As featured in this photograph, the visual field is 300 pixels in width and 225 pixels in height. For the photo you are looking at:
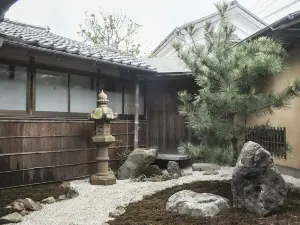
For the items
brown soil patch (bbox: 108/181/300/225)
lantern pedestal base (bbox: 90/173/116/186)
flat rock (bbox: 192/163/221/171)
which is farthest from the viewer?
flat rock (bbox: 192/163/221/171)

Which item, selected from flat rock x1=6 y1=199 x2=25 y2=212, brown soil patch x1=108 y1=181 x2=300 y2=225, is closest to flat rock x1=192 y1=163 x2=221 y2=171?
brown soil patch x1=108 y1=181 x2=300 y2=225

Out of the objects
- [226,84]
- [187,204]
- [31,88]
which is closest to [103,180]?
[31,88]

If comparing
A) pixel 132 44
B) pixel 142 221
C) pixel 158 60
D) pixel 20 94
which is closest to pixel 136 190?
pixel 142 221

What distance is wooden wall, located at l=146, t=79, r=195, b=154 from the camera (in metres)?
10.5

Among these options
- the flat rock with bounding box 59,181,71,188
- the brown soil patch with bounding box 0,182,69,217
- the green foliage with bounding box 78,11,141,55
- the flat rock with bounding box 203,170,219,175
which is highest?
the green foliage with bounding box 78,11,141,55

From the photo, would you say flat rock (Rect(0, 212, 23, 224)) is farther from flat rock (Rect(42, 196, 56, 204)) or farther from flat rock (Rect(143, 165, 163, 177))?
flat rock (Rect(143, 165, 163, 177))

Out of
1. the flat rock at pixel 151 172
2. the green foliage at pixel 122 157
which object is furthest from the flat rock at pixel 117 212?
the green foliage at pixel 122 157

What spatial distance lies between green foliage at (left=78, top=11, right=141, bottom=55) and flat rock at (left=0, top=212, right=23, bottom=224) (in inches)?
786

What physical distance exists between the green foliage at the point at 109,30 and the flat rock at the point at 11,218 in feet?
65.5

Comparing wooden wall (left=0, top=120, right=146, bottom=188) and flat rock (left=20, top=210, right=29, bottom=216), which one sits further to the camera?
wooden wall (left=0, top=120, right=146, bottom=188)

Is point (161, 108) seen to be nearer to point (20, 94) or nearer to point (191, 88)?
point (191, 88)

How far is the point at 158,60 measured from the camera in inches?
517

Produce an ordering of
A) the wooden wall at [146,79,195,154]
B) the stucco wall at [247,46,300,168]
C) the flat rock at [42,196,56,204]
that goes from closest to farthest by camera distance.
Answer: the flat rock at [42,196,56,204]
the stucco wall at [247,46,300,168]
the wooden wall at [146,79,195,154]

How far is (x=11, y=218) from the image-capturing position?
15.8 feet
